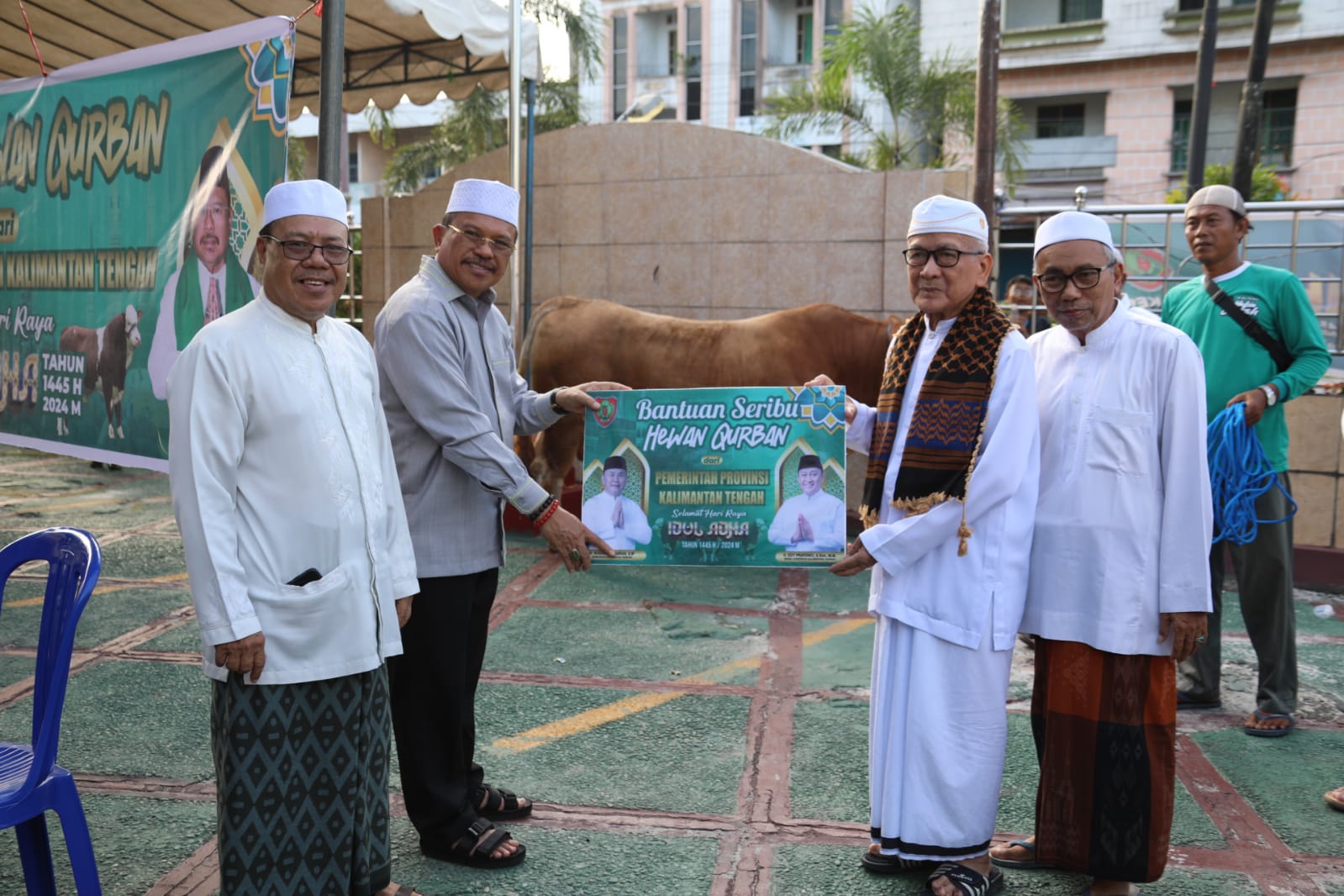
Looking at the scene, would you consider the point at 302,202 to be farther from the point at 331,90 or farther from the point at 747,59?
the point at 747,59

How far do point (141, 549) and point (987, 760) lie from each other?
19.0ft

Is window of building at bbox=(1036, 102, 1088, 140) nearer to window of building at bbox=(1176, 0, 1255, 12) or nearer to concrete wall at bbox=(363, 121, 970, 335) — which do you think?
window of building at bbox=(1176, 0, 1255, 12)

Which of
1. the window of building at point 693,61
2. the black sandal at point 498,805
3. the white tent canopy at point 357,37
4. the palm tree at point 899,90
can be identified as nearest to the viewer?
the black sandal at point 498,805

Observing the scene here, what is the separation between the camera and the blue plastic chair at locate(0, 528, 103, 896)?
2318 mm

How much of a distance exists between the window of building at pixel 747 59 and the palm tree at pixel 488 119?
378 inches

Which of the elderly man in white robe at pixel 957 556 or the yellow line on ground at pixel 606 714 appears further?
the yellow line on ground at pixel 606 714

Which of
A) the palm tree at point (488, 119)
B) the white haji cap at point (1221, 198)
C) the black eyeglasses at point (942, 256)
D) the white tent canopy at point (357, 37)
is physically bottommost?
the black eyeglasses at point (942, 256)

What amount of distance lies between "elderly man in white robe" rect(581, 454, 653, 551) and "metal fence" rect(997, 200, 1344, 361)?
264 centimetres

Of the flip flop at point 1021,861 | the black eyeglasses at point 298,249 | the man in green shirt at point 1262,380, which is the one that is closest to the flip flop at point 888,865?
the flip flop at point 1021,861

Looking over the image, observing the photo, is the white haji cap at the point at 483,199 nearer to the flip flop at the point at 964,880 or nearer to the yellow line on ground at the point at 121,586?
the flip flop at the point at 964,880

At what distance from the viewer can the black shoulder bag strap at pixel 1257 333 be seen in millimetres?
4230

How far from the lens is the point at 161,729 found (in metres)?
3.96

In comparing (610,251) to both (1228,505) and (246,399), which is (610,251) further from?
(246,399)

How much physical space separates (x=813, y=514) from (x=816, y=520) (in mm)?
23
